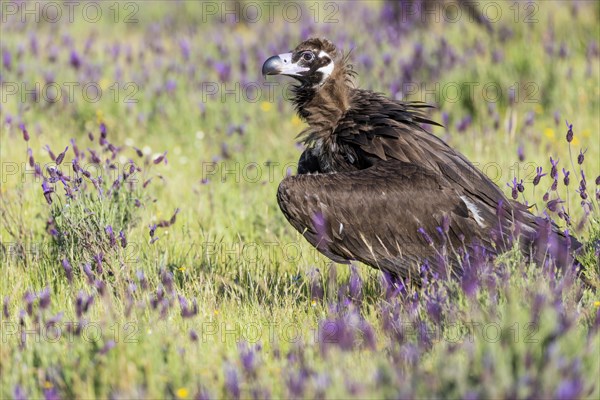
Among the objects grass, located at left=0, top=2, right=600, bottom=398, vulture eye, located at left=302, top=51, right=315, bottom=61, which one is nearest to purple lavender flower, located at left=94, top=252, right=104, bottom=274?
grass, located at left=0, top=2, right=600, bottom=398

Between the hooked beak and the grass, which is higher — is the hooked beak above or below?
above

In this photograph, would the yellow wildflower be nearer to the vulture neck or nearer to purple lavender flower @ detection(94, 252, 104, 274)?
the vulture neck

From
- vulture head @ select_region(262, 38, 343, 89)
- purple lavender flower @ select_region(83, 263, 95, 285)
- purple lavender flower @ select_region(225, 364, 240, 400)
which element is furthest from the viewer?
vulture head @ select_region(262, 38, 343, 89)

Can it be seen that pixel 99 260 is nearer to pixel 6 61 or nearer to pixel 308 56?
pixel 308 56

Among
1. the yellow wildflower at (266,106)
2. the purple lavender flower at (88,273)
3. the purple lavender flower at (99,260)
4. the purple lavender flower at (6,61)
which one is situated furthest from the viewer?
the purple lavender flower at (6,61)

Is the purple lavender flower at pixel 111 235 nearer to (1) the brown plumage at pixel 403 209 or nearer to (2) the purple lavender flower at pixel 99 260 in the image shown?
(2) the purple lavender flower at pixel 99 260

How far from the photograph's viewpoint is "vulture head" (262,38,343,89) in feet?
18.1

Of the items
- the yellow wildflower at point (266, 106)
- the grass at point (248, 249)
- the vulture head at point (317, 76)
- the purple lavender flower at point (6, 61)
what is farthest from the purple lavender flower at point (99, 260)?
the purple lavender flower at point (6, 61)

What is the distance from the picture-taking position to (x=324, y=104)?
543cm

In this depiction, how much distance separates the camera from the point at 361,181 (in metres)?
4.74

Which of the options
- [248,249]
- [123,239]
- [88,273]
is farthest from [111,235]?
[248,249]

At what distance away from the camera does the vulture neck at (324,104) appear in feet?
17.5

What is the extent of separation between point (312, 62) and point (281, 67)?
20cm

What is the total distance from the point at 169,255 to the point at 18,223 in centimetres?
101
